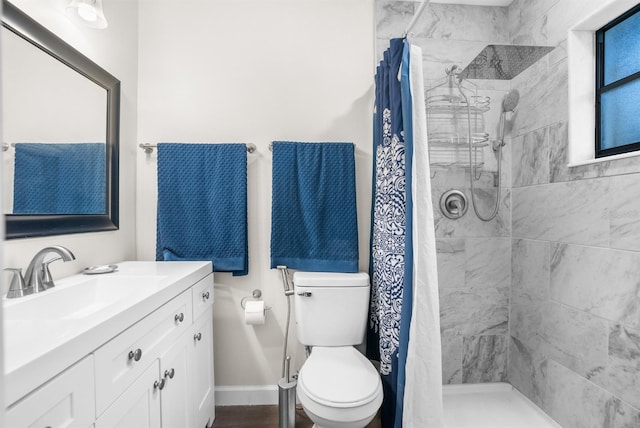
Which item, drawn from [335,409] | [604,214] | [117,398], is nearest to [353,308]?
[335,409]

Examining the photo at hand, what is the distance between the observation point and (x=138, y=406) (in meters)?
1.13

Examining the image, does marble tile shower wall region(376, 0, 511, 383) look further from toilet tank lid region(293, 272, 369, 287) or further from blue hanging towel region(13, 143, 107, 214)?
blue hanging towel region(13, 143, 107, 214)

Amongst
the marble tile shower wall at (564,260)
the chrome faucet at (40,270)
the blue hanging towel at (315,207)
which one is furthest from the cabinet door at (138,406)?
the marble tile shower wall at (564,260)

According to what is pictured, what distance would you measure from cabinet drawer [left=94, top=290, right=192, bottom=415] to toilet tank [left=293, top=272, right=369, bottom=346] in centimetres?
65

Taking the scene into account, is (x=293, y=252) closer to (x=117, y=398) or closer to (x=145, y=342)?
(x=145, y=342)

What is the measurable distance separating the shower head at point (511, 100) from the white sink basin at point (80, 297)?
2.14 metres

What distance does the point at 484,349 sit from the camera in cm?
210

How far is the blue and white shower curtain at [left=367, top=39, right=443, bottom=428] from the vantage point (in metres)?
1.37

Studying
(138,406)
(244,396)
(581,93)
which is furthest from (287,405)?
(581,93)

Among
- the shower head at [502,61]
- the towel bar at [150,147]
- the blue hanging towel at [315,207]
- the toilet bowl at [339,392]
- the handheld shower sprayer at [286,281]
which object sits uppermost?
the shower head at [502,61]

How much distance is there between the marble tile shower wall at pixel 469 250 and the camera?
2.08m

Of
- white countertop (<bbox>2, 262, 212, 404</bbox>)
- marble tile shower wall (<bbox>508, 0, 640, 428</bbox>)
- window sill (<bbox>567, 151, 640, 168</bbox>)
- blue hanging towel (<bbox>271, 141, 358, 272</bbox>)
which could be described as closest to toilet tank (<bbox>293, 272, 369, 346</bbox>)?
blue hanging towel (<bbox>271, 141, 358, 272</bbox>)

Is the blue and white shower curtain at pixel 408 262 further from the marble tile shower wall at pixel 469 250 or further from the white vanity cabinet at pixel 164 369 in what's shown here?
the white vanity cabinet at pixel 164 369

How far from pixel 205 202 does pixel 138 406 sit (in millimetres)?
1101
